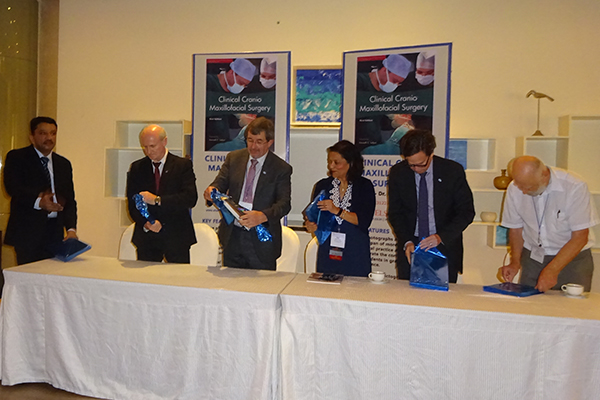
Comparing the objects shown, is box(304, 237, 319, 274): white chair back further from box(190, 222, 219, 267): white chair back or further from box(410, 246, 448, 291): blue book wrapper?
box(410, 246, 448, 291): blue book wrapper

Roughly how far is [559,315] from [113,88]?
496 cm

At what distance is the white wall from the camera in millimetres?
4293

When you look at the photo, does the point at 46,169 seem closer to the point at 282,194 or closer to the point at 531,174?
the point at 282,194

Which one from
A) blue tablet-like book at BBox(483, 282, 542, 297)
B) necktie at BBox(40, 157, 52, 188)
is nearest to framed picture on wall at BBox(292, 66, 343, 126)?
necktie at BBox(40, 157, 52, 188)

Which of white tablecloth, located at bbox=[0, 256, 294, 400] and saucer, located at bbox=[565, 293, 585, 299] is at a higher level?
saucer, located at bbox=[565, 293, 585, 299]

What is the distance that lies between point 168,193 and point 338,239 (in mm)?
1178

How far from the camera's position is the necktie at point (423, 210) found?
105 inches

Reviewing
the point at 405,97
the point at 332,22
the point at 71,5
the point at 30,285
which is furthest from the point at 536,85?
the point at 71,5

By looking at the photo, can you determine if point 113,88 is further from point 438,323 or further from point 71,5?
point 438,323

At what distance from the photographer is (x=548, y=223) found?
2.44 meters

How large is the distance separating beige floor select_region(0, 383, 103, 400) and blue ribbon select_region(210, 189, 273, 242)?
1.22 m

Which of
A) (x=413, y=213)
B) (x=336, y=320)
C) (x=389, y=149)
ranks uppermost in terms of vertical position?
(x=389, y=149)

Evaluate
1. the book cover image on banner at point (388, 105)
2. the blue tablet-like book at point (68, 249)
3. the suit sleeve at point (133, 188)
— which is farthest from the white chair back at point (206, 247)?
the book cover image on banner at point (388, 105)

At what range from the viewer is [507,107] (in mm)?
4391
